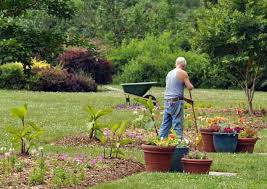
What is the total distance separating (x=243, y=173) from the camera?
1120 centimetres

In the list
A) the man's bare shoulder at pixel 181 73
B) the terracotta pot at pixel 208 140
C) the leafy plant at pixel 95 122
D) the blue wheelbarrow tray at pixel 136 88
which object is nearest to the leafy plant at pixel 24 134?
the leafy plant at pixel 95 122

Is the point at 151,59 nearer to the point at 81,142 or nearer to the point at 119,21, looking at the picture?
the point at 119,21

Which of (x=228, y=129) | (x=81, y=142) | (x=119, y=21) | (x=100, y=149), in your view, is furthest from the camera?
(x=119, y=21)

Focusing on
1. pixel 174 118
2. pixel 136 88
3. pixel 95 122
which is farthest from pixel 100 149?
pixel 136 88

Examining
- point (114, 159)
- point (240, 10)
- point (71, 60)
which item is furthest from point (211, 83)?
point (114, 159)

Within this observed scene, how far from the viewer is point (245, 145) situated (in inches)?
543

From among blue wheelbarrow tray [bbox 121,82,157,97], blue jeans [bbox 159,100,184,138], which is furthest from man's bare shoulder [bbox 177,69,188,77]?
blue wheelbarrow tray [bbox 121,82,157,97]

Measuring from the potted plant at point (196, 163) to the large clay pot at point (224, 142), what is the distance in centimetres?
272

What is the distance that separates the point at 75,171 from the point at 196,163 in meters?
1.82

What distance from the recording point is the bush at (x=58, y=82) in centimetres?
3322

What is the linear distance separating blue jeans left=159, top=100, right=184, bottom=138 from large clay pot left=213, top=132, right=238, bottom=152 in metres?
0.71

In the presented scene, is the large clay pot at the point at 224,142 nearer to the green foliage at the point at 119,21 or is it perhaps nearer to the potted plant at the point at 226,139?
the potted plant at the point at 226,139

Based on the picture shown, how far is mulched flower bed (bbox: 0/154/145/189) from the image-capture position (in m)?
9.67

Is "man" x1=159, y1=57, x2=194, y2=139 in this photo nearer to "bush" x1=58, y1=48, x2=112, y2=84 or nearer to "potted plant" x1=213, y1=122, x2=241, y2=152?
"potted plant" x1=213, y1=122, x2=241, y2=152
